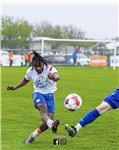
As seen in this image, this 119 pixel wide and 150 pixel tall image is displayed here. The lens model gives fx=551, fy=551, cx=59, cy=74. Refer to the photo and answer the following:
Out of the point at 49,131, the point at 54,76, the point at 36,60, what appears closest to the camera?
the point at 54,76

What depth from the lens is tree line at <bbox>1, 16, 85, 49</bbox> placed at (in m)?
96.6

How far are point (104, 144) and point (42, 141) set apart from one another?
131 cm

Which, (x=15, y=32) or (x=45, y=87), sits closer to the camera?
(x=45, y=87)

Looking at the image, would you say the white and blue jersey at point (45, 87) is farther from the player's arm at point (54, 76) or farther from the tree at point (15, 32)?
the tree at point (15, 32)

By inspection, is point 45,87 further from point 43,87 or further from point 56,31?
point 56,31

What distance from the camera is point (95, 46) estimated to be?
86.2 metres

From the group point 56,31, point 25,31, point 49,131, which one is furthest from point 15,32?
point 49,131

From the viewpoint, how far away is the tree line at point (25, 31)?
317 ft

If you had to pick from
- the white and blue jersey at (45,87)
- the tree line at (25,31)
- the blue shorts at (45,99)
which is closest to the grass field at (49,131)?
the blue shorts at (45,99)

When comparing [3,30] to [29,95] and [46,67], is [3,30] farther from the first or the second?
[46,67]

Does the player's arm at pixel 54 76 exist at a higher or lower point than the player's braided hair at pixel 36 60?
lower

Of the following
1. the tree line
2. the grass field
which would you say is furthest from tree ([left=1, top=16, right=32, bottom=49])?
the grass field

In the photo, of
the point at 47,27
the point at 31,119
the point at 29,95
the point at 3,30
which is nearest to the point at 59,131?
the point at 31,119

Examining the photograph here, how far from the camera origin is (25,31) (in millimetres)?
105500
